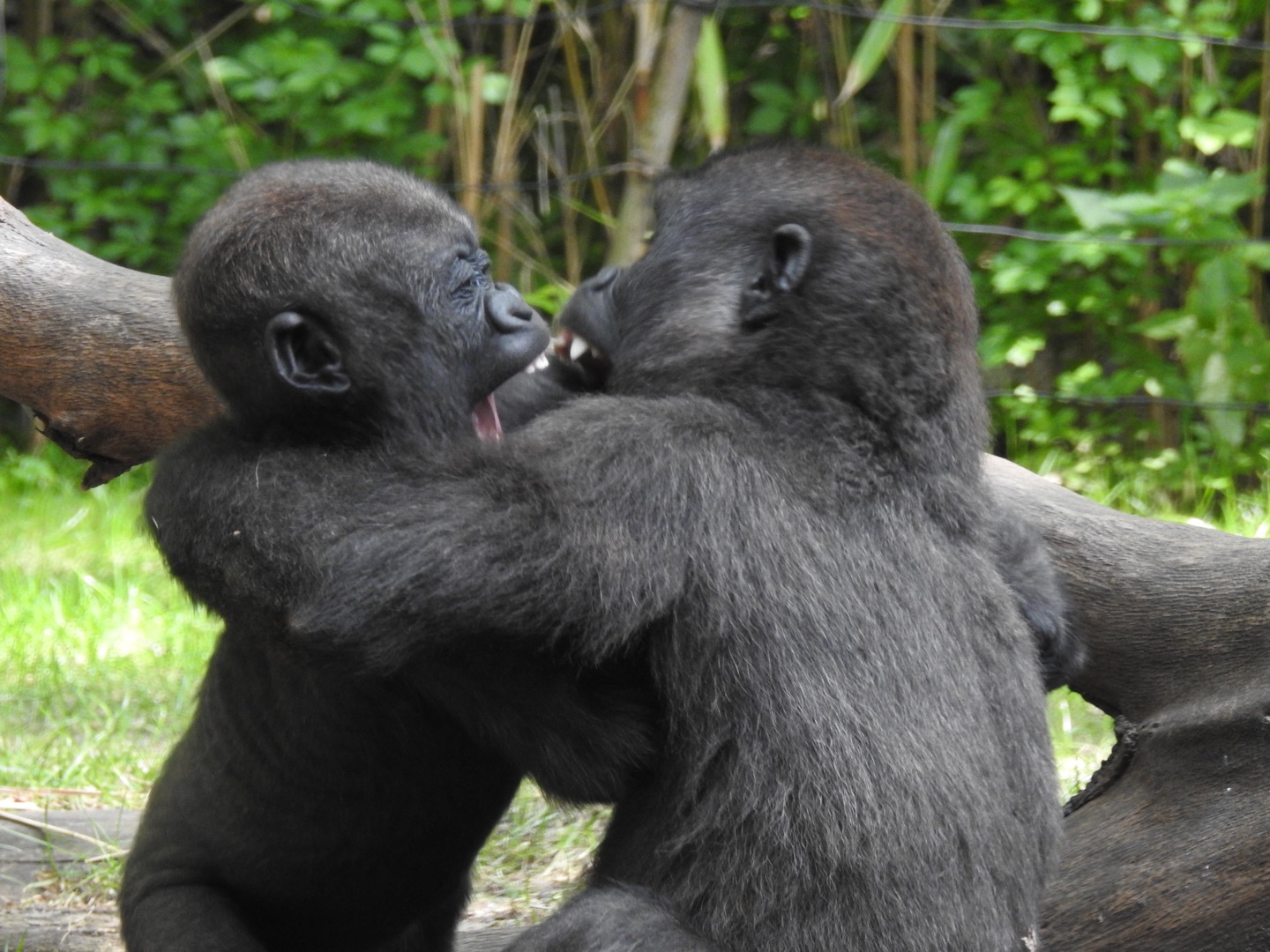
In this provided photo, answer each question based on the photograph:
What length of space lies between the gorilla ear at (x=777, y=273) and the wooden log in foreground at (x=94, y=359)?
4.14 ft

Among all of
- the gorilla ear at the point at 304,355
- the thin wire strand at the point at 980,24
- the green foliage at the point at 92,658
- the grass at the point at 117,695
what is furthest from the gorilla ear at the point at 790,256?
the thin wire strand at the point at 980,24

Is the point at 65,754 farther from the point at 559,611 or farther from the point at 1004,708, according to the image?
the point at 1004,708

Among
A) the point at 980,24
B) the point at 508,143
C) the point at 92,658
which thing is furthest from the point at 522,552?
the point at 508,143

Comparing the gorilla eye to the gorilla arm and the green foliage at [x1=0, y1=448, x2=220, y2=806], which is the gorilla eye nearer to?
the gorilla arm

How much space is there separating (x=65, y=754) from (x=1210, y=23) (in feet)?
15.6

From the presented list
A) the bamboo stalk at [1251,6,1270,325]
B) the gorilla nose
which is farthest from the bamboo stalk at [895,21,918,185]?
the gorilla nose

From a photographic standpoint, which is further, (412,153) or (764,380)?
(412,153)

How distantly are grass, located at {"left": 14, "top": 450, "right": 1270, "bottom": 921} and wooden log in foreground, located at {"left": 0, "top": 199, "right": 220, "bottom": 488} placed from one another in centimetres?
55

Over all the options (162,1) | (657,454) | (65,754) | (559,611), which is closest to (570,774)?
(559,611)

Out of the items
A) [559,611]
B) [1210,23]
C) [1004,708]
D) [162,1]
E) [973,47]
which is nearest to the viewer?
[559,611]

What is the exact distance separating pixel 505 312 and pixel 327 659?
2.32ft

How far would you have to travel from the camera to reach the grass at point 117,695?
11.2 ft

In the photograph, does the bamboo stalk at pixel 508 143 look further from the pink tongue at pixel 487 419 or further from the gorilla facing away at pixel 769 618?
the gorilla facing away at pixel 769 618

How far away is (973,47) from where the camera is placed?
712 cm
